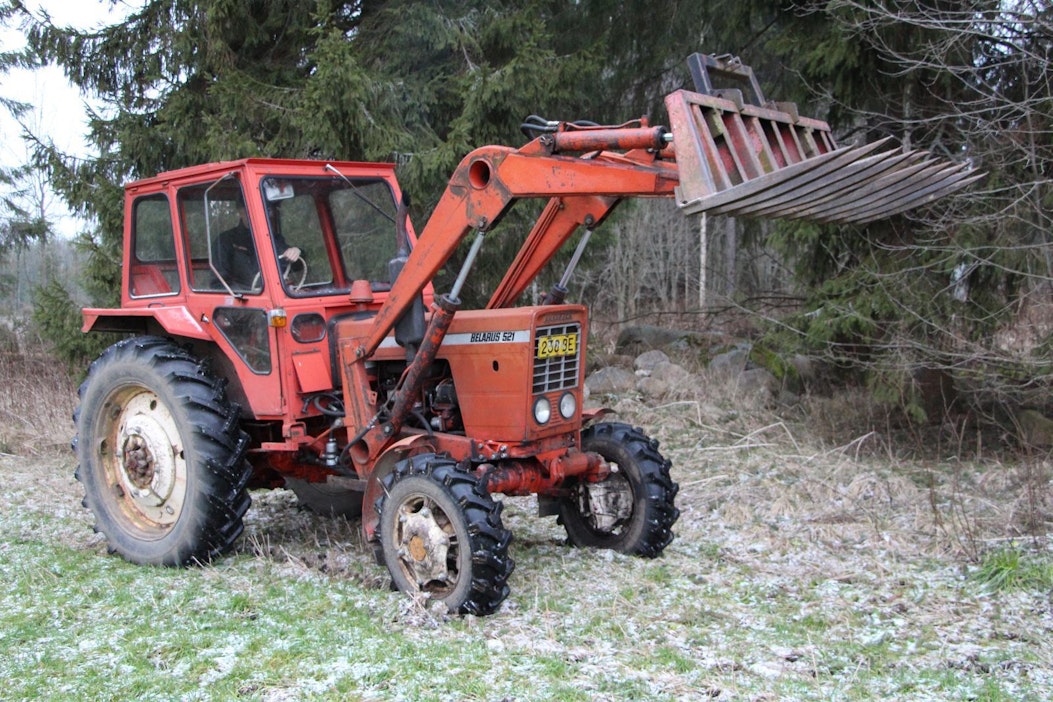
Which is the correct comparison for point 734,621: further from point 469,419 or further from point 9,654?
point 9,654

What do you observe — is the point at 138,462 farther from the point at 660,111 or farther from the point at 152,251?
the point at 660,111

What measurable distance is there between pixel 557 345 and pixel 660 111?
696 centimetres

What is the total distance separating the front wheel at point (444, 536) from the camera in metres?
4.66

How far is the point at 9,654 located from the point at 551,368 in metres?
2.86

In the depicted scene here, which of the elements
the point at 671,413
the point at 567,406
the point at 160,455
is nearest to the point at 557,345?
the point at 567,406

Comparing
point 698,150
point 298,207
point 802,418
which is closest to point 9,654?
point 298,207

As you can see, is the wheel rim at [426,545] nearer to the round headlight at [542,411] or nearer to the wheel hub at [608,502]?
Result: the round headlight at [542,411]

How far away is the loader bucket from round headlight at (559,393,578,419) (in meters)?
1.52

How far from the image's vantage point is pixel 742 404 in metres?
10.2

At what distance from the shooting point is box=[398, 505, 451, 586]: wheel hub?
4.84 m

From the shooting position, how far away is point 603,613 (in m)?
4.74

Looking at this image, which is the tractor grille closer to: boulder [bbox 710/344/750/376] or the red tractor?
the red tractor

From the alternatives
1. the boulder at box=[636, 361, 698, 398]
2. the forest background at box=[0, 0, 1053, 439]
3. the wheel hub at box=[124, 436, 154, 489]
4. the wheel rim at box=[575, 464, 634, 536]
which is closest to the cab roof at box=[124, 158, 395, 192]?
the wheel hub at box=[124, 436, 154, 489]

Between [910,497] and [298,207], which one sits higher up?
[298,207]
